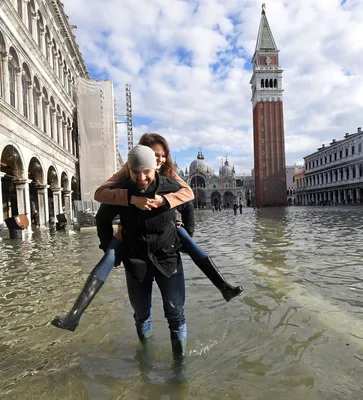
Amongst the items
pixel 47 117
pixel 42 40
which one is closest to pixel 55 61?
pixel 42 40

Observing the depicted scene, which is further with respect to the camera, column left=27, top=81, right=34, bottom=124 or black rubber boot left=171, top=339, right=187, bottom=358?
column left=27, top=81, right=34, bottom=124

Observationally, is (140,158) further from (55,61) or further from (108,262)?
(55,61)

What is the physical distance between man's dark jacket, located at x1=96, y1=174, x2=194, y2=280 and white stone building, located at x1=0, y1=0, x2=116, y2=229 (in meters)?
12.9

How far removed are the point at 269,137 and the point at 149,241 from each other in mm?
69894

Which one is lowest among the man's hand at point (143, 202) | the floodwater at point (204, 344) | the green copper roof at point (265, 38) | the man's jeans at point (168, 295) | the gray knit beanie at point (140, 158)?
the floodwater at point (204, 344)

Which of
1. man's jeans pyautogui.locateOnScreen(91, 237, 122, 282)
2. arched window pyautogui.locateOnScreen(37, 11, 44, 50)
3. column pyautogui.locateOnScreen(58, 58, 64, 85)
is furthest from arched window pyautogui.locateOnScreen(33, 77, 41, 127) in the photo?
man's jeans pyautogui.locateOnScreen(91, 237, 122, 282)

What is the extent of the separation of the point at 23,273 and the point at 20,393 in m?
4.27

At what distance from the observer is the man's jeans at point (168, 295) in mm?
2451

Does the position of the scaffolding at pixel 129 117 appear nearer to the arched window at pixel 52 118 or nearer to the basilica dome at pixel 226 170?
the arched window at pixel 52 118

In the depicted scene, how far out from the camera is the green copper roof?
71.8 metres

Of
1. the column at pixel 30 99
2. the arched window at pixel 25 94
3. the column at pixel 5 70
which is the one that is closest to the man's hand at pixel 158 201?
the column at pixel 5 70

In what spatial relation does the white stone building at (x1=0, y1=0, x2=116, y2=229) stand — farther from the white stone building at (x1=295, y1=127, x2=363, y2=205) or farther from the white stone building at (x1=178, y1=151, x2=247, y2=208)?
the white stone building at (x1=178, y1=151, x2=247, y2=208)

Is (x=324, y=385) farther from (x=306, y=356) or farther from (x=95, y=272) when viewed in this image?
(x=95, y=272)

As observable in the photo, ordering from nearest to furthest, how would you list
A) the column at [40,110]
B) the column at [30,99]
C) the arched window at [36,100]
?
the column at [30,99], the arched window at [36,100], the column at [40,110]
